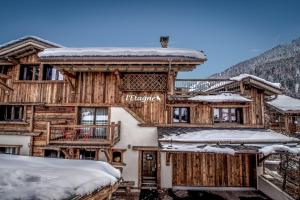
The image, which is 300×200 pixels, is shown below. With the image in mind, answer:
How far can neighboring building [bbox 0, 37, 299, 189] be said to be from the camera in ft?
45.4

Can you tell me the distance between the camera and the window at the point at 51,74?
14882mm

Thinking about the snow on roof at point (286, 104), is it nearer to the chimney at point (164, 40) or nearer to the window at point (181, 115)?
the window at point (181, 115)

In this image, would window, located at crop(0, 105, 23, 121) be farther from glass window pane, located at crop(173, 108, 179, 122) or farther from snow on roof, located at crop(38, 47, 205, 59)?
glass window pane, located at crop(173, 108, 179, 122)

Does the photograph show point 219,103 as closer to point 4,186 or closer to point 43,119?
point 43,119

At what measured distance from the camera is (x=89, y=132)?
14.1 meters

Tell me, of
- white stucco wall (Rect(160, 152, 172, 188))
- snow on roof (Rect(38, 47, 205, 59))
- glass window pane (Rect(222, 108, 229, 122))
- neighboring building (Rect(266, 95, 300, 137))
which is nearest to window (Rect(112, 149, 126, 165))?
white stucco wall (Rect(160, 152, 172, 188))

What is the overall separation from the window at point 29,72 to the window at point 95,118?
4.21 m

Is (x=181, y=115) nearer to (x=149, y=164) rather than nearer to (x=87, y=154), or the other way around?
(x=149, y=164)

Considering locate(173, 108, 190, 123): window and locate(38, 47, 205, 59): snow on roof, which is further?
locate(173, 108, 190, 123): window

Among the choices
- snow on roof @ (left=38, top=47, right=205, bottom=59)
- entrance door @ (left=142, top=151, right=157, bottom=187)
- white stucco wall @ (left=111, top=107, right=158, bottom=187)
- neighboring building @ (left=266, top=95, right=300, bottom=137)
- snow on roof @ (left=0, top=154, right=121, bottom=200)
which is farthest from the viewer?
neighboring building @ (left=266, top=95, right=300, bottom=137)

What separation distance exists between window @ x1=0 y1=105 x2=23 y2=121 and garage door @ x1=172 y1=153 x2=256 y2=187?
436 inches

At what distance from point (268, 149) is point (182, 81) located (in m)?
6.71

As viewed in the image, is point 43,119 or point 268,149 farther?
point 43,119

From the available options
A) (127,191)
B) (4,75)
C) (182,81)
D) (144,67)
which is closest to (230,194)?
(127,191)
